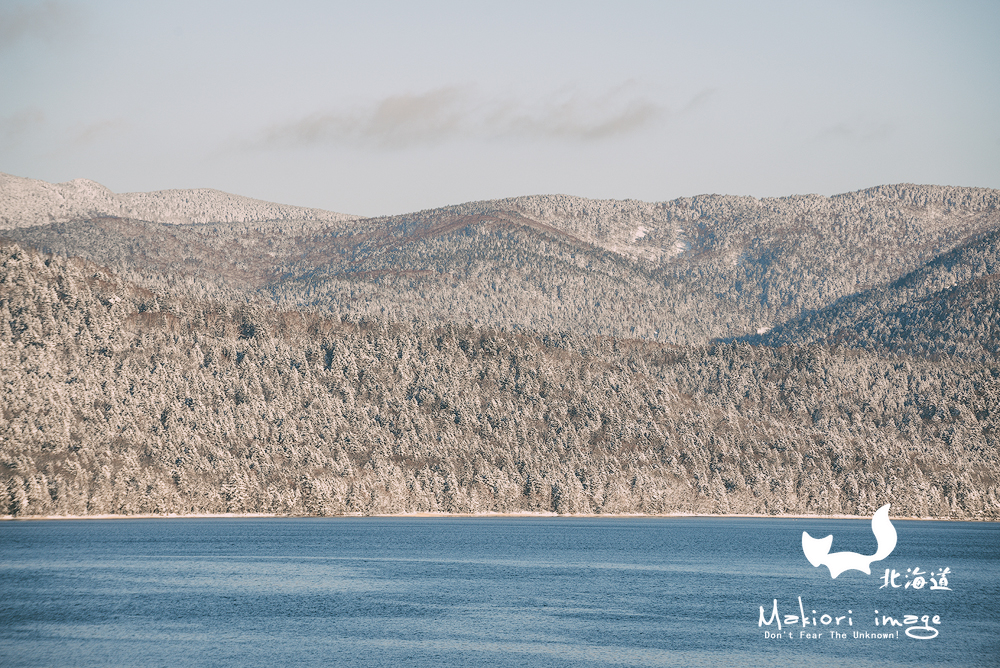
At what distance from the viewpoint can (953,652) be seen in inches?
3780

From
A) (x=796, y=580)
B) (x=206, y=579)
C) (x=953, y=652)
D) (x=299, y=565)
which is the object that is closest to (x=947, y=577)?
(x=796, y=580)

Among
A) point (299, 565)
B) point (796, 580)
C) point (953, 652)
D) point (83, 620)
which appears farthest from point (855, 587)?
point (83, 620)

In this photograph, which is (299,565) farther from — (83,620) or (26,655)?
(26,655)

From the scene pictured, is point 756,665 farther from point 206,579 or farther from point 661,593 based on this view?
point 206,579

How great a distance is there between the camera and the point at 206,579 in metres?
146

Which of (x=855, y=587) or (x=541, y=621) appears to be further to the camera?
(x=855, y=587)

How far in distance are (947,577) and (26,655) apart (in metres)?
127

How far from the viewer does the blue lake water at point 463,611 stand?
93312mm

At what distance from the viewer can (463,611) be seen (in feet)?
387

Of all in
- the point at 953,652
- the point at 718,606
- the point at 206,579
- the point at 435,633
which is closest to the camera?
the point at 953,652

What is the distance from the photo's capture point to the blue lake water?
3674 inches

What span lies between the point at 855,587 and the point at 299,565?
263 ft

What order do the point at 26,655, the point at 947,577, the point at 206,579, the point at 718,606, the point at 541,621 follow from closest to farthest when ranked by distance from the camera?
1. the point at 26,655
2. the point at 541,621
3. the point at 718,606
4. the point at 206,579
5. the point at 947,577

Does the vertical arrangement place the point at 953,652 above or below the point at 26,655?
below
